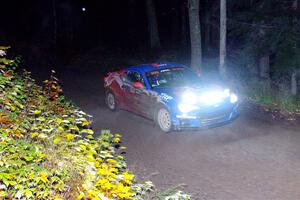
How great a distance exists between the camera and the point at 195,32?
55.1ft

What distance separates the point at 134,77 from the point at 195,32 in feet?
21.5

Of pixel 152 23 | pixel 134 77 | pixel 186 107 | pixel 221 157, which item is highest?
pixel 152 23

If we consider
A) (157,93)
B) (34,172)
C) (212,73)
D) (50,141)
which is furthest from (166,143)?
(212,73)

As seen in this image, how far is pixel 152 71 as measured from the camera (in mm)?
10875

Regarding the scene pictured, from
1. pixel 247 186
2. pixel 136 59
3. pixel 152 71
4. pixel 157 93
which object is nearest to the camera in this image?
pixel 247 186

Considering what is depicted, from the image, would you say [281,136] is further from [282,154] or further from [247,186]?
[247,186]

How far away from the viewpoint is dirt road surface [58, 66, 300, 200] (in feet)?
21.4

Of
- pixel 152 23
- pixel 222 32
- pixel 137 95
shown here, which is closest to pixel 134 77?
pixel 137 95

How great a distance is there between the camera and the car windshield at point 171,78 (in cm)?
1059

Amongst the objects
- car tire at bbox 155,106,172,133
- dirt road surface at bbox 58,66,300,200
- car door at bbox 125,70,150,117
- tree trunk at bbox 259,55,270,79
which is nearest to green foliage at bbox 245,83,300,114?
dirt road surface at bbox 58,66,300,200

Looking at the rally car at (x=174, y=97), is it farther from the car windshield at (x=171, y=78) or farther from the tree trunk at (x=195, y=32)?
the tree trunk at (x=195, y=32)

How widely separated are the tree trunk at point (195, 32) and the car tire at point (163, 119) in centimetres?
722

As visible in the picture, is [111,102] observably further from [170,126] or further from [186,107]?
[186,107]

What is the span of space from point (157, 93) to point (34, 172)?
20.6 feet
